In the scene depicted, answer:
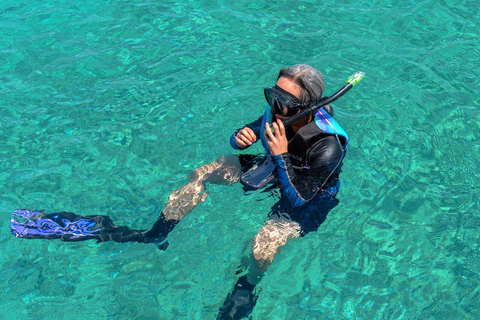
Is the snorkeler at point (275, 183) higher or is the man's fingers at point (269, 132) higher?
the man's fingers at point (269, 132)

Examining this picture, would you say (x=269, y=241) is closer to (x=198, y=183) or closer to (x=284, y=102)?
(x=198, y=183)

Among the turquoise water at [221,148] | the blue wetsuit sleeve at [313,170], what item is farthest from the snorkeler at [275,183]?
the turquoise water at [221,148]

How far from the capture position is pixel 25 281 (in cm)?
401

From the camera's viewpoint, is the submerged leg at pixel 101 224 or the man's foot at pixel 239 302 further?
the submerged leg at pixel 101 224

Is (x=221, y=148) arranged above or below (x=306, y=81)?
below

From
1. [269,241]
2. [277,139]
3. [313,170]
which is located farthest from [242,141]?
[269,241]

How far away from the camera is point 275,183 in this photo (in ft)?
13.8

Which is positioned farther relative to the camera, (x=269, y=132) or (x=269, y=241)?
(x=269, y=241)

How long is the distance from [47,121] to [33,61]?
1.46 m

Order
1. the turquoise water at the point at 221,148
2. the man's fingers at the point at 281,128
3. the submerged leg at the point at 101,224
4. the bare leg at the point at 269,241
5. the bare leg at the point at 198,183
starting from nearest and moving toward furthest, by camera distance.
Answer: the man's fingers at the point at 281,128
the bare leg at the point at 269,241
the turquoise water at the point at 221,148
the submerged leg at the point at 101,224
the bare leg at the point at 198,183

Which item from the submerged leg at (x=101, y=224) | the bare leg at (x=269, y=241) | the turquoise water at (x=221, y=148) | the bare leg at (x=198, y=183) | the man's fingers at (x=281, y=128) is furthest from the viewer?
the bare leg at (x=198, y=183)

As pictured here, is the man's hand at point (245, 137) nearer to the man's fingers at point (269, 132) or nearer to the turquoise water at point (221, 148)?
the man's fingers at point (269, 132)

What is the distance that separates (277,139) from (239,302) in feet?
4.38

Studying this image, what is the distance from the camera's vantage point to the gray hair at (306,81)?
140 inches
